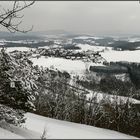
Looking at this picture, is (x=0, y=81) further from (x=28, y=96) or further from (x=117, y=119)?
(x=117, y=119)

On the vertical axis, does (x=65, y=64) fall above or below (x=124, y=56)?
below

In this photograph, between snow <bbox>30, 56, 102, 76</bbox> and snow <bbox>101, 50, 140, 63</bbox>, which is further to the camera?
snow <bbox>101, 50, 140, 63</bbox>

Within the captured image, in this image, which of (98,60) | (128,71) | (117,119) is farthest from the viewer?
(98,60)

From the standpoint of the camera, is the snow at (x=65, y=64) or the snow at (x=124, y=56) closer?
the snow at (x=65, y=64)

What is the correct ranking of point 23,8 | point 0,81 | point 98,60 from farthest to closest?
point 98,60 → point 0,81 → point 23,8

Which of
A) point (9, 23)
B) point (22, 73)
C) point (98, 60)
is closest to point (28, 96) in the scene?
point (22, 73)

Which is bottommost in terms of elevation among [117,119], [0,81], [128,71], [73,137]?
[128,71]

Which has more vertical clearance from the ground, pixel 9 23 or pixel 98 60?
pixel 9 23

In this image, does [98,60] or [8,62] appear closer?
[8,62]

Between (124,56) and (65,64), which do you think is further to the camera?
(124,56)
